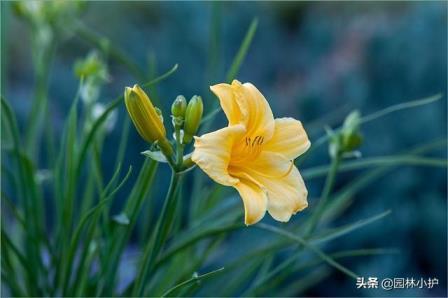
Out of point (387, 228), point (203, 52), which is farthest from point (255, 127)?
point (203, 52)

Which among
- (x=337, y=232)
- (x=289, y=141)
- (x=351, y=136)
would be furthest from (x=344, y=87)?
(x=289, y=141)

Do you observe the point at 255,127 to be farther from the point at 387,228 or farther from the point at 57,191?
the point at 387,228

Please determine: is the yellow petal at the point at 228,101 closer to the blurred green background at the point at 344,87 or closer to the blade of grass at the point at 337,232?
the blade of grass at the point at 337,232

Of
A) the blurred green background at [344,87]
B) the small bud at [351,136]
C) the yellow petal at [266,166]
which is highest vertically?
the blurred green background at [344,87]

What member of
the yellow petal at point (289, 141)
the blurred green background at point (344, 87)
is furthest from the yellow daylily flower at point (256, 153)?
the blurred green background at point (344, 87)

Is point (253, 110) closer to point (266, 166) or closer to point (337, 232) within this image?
point (266, 166)

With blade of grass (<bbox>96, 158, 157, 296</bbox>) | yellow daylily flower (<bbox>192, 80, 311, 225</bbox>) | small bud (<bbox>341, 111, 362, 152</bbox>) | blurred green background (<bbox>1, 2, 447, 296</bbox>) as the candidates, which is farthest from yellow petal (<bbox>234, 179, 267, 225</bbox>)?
blurred green background (<bbox>1, 2, 447, 296</bbox>)
